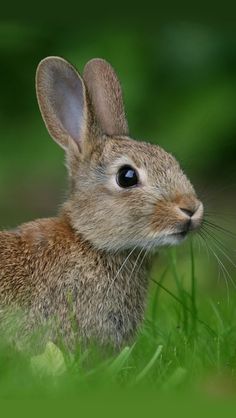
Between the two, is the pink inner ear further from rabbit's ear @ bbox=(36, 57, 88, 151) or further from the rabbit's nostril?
the rabbit's nostril

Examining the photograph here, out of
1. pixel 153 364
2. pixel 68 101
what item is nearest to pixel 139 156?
pixel 68 101

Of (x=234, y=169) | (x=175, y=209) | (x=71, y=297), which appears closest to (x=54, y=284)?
(x=71, y=297)

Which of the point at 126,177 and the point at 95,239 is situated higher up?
the point at 126,177

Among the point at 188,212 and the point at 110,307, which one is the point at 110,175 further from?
the point at 110,307

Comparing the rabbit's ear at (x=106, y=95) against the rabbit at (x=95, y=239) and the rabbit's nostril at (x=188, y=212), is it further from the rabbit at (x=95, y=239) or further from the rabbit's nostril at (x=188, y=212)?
the rabbit's nostril at (x=188, y=212)

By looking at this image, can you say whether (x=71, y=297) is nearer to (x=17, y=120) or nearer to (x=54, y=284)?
(x=54, y=284)

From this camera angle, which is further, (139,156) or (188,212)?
(139,156)
